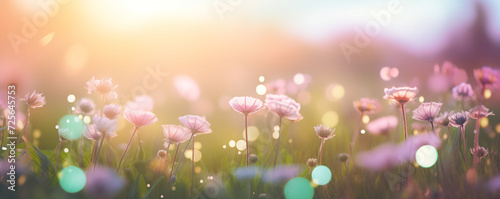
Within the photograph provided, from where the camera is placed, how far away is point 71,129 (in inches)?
60.6

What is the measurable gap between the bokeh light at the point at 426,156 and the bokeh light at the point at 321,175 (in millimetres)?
349

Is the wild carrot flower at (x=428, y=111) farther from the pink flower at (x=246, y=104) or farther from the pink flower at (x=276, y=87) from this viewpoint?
the pink flower at (x=276, y=87)

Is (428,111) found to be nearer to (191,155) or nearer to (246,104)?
(246,104)

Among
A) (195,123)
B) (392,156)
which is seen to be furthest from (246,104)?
(392,156)

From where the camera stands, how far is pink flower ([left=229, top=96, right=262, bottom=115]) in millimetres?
1441

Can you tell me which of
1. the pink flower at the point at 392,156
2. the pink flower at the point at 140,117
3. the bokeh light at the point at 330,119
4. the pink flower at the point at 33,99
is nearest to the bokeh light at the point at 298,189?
the pink flower at the point at 392,156

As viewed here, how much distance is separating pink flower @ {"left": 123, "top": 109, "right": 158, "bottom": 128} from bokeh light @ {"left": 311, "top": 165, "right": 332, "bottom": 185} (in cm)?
60

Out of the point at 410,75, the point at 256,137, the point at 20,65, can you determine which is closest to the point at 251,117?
the point at 256,137

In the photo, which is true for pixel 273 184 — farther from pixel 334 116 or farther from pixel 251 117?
pixel 334 116

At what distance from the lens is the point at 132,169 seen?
4.71 ft

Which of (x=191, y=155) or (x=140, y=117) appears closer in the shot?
(x=140, y=117)

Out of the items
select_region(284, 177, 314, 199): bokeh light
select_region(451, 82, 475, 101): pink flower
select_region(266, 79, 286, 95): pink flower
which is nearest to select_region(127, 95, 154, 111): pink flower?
select_region(284, 177, 314, 199): bokeh light

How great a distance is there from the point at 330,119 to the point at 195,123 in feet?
4.85

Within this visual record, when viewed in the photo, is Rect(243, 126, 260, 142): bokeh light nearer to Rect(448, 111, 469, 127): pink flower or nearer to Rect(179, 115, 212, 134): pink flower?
Rect(179, 115, 212, 134): pink flower
